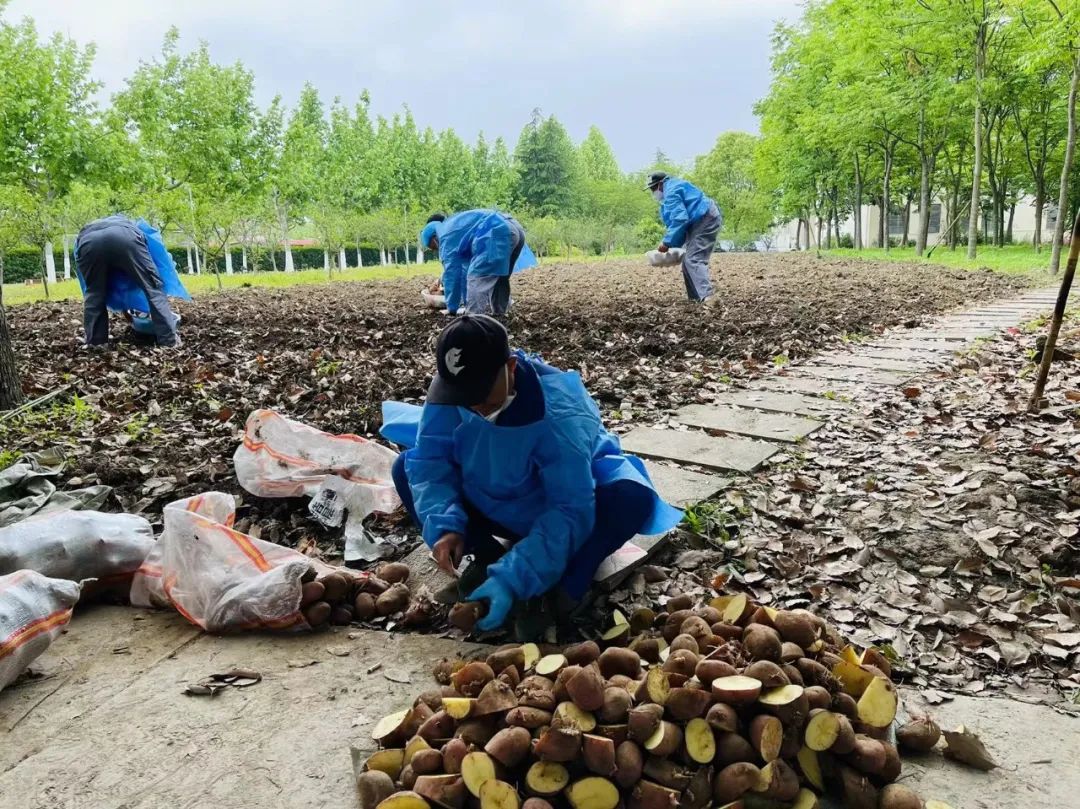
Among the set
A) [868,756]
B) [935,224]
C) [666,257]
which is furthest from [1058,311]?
[935,224]

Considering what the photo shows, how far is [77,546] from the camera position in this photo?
2.72 meters

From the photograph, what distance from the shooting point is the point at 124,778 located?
5.99ft

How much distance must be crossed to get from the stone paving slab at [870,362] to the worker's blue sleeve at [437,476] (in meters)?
4.58

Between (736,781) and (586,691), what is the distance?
37 centimetres

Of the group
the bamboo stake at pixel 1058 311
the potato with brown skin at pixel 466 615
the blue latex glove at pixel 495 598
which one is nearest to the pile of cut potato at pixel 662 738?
the blue latex glove at pixel 495 598

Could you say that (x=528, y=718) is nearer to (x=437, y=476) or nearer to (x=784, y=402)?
(x=437, y=476)

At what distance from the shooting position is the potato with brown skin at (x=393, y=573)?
284cm

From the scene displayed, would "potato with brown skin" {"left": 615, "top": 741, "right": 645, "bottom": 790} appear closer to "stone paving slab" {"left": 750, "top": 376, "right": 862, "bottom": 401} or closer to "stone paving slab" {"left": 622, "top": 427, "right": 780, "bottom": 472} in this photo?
"stone paving slab" {"left": 622, "top": 427, "right": 780, "bottom": 472}

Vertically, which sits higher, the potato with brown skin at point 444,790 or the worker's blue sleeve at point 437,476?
the worker's blue sleeve at point 437,476

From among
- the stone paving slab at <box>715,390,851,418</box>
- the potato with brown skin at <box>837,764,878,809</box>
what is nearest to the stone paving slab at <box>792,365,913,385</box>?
the stone paving slab at <box>715,390,851,418</box>

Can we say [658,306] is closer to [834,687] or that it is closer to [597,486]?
[597,486]

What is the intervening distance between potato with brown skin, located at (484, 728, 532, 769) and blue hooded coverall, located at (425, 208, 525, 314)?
670 centimetres

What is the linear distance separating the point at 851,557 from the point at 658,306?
24.3 feet

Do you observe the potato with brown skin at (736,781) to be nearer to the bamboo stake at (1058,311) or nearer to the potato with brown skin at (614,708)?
the potato with brown skin at (614,708)
